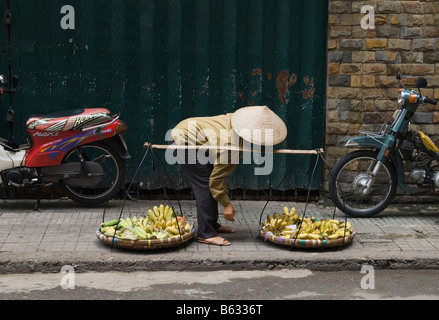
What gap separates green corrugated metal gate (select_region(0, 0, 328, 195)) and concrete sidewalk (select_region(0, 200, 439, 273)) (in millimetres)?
1281

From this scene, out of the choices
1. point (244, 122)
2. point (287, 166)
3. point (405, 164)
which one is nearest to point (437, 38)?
point (405, 164)

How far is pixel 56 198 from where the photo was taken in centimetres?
853

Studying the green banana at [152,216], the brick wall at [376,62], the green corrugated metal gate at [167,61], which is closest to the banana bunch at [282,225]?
the green banana at [152,216]

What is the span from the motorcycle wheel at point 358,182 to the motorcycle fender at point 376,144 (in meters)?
0.06

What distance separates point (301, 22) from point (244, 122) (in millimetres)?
2580

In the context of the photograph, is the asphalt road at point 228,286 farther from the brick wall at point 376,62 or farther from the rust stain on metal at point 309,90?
the rust stain on metal at point 309,90

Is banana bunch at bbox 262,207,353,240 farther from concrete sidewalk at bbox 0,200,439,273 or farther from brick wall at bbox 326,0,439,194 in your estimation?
brick wall at bbox 326,0,439,194

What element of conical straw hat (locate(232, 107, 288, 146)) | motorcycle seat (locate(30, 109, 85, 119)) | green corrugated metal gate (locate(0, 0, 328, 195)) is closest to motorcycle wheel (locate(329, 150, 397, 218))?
green corrugated metal gate (locate(0, 0, 328, 195))

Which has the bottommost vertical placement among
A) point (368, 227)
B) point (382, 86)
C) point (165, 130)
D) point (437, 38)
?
point (368, 227)

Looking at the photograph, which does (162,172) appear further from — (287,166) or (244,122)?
(244,122)

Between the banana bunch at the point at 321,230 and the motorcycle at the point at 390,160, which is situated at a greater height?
the motorcycle at the point at 390,160

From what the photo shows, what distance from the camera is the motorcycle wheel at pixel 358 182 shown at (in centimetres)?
782

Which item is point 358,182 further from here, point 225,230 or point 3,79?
point 3,79

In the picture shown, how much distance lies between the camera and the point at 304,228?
6.68 m
